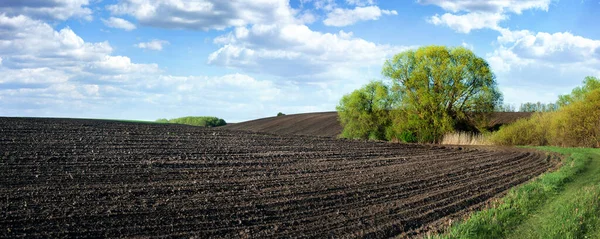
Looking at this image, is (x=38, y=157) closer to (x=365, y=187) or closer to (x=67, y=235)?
(x=67, y=235)

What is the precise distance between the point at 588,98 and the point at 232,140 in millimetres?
24619

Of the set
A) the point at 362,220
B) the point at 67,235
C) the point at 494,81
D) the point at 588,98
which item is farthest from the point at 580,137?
the point at 67,235

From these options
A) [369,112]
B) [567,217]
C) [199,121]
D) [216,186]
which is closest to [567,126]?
[369,112]

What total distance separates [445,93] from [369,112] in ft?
21.2

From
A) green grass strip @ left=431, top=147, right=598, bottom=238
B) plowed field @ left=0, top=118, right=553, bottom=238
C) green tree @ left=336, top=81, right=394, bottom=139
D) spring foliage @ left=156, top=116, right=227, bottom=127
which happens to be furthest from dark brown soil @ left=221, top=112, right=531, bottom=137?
green grass strip @ left=431, top=147, right=598, bottom=238

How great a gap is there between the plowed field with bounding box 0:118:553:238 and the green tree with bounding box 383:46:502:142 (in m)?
17.4

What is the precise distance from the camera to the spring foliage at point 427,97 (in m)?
42.1

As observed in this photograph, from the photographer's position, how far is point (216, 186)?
1405 centimetres

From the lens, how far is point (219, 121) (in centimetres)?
7131

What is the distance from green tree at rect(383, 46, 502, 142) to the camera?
138 feet

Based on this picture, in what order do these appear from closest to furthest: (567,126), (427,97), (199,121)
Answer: (567,126) → (427,97) → (199,121)

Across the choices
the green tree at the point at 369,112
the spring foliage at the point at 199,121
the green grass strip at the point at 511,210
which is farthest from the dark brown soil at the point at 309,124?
the green grass strip at the point at 511,210

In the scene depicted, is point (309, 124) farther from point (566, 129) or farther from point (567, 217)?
point (567, 217)

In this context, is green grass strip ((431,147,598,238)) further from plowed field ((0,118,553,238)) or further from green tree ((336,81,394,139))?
green tree ((336,81,394,139))
